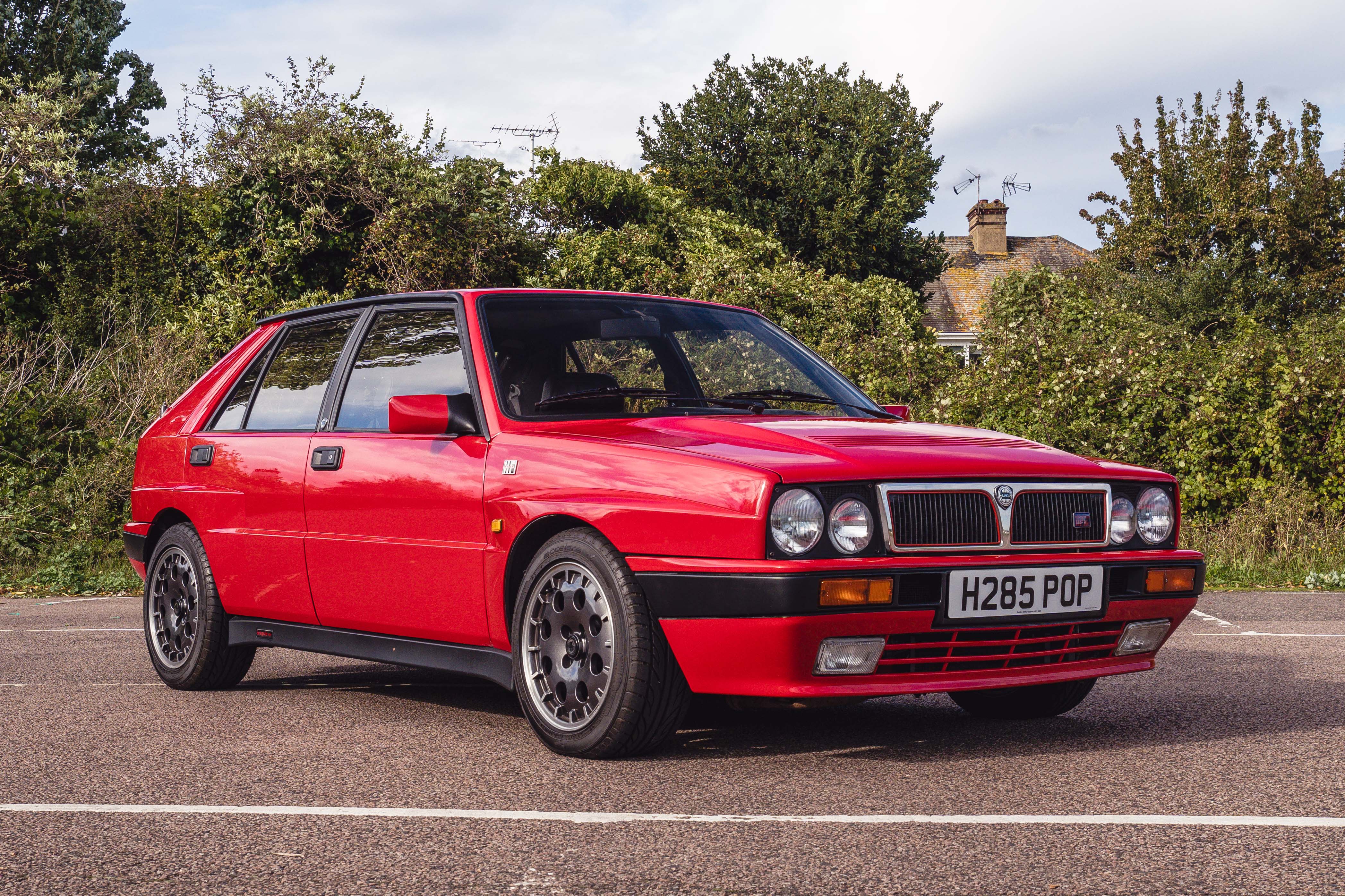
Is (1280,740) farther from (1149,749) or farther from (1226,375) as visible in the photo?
(1226,375)

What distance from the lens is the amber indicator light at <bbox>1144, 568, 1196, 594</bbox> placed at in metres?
4.68

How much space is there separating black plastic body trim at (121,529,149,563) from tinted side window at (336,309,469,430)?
1.72m

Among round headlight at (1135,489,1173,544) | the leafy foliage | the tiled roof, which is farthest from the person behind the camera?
the tiled roof

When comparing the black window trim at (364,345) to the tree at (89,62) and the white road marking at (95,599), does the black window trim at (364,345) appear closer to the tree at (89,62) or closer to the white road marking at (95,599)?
the white road marking at (95,599)

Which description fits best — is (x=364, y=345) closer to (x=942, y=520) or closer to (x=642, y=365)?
(x=642, y=365)

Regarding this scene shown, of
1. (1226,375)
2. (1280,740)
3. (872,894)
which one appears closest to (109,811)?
(872,894)

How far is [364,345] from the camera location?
5758 millimetres

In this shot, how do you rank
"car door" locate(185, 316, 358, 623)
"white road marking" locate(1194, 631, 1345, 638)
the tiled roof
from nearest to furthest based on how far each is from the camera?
"car door" locate(185, 316, 358, 623) → "white road marking" locate(1194, 631, 1345, 638) → the tiled roof

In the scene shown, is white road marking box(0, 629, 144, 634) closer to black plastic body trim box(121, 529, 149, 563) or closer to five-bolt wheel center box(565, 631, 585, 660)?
black plastic body trim box(121, 529, 149, 563)

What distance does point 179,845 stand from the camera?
3.55 meters

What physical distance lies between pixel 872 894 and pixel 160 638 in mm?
4467

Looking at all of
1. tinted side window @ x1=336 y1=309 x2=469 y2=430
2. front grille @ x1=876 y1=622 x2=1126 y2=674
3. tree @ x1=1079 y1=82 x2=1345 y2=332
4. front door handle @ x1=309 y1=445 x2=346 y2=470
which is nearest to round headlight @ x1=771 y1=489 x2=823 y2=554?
front grille @ x1=876 y1=622 x2=1126 y2=674

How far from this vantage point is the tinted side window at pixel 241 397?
249 inches

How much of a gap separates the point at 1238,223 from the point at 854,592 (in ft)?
100
